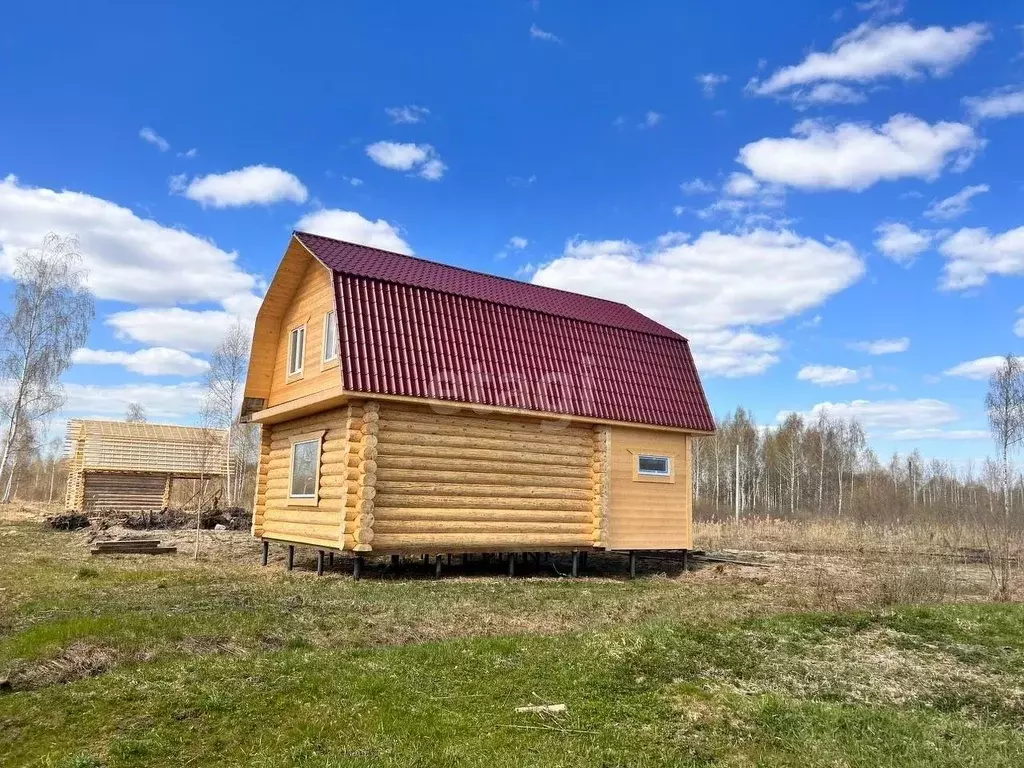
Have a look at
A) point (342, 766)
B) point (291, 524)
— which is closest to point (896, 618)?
Result: point (342, 766)

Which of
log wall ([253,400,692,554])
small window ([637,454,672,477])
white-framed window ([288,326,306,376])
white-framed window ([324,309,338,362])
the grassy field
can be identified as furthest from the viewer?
small window ([637,454,672,477])

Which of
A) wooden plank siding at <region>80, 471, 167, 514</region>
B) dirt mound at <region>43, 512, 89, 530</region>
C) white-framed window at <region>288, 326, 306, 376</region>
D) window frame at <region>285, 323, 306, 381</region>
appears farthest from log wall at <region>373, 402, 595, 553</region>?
wooden plank siding at <region>80, 471, 167, 514</region>

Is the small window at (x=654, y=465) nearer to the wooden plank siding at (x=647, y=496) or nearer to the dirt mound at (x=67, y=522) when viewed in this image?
the wooden plank siding at (x=647, y=496)

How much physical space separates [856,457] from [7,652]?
64.2 m

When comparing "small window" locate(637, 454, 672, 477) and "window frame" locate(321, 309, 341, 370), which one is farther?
"small window" locate(637, 454, 672, 477)

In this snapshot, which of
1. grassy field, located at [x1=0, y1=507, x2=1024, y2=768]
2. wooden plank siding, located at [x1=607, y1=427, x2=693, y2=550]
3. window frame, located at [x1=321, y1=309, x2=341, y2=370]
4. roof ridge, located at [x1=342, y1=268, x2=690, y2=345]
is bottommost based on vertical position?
grassy field, located at [x1=0, y1=507, x2=1024, y2=768]

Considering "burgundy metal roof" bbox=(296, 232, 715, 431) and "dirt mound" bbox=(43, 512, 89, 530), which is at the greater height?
"burgundy metal roof" bbox=(296, 232, 715, 431)

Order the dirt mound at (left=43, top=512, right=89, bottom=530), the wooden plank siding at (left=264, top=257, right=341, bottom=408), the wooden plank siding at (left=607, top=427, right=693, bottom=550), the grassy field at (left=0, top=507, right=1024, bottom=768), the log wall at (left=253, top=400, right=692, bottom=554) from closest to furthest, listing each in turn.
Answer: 1. the grassy field at (left=0, top=507, right=1024, bottom=768)
2. the log wall at (left=253, top=400, right=692, bottom=554)
3. the wooden plank siding at (left=264, top=257, right=341, bottom=408)
4. the wooden plank siding at (left=607, top=427, right=693, bottom=550)
5. the dirt mound at (left=43, top=512, right=89, bottom=530)

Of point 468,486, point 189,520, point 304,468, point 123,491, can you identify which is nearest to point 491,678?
point 468,486

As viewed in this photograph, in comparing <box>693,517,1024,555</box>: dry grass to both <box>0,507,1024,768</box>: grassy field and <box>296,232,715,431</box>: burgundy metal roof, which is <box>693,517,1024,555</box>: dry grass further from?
<box>0,507,1024,768</box>: grassy field

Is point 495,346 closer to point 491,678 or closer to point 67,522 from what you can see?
point 491,678

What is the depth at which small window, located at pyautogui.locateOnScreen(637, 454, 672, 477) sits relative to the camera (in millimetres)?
15383

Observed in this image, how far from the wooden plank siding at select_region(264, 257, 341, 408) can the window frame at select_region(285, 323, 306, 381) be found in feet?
0.14

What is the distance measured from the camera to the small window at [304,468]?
45.4ft
